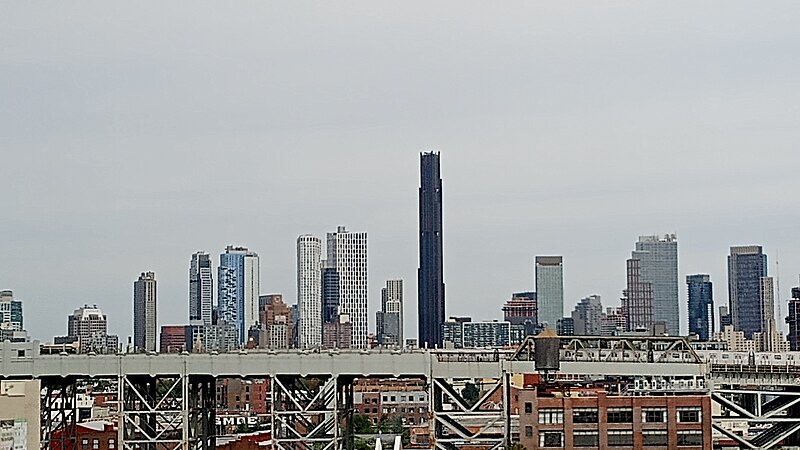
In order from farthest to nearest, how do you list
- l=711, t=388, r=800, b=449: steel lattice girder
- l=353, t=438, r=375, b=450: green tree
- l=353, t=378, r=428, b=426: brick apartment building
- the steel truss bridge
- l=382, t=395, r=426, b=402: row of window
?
1. l=382, t=395, r=426, b=402: row of window
2. l=353, t=378, r=428, b=426: brick apartment building
3. l=353, t=438, r=375, b=450: green tree
4. l=711, t=388, r=800, b=449: steel lattice girder
5. the steel truss bridge

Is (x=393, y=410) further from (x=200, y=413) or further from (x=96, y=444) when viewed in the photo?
(x=200, y=413)

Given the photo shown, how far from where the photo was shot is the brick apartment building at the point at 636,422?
251 feet

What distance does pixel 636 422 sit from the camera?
76438 mm

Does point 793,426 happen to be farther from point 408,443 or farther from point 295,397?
point 408,443

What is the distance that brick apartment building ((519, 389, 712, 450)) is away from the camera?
7650 centimetres

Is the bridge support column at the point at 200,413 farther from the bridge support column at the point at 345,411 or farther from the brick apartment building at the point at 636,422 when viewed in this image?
the brick apartment building at the point at 636,422

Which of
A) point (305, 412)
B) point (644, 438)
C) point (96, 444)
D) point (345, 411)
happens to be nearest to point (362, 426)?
point (96, 444)

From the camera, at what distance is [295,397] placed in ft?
240

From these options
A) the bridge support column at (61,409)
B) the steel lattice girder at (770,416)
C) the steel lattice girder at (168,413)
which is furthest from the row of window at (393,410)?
the steel lattice girder at (168,413)

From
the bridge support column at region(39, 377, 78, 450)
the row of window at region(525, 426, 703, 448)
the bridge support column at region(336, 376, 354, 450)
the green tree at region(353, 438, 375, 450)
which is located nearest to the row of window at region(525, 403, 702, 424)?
the row of window at region(525, 426, 703, 448)

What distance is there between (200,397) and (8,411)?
10.3m

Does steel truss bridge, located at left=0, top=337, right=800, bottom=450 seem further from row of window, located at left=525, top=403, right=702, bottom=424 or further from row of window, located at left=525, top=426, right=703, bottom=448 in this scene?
row of window, located at left=525, top=426, right=703, bottom=448

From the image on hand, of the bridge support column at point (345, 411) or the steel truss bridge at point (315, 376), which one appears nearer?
the steel truss bridge at point (315, 376)

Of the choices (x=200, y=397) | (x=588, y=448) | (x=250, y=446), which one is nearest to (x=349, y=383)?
(x=200, y=397)
